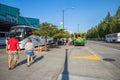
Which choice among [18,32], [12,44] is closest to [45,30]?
[18,32]

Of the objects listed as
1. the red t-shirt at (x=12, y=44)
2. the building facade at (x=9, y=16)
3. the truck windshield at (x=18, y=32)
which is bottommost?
the red t-shirt at (x=12, y=44)

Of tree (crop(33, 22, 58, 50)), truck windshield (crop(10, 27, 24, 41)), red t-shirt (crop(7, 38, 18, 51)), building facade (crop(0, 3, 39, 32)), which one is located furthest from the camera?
building facade (crop(0, 3, 39, 32))

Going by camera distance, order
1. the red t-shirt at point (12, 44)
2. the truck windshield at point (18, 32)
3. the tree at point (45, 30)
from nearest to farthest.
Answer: the red t-shirt at point (12, 44) → the truck windshield at point (18, 32) → the tree at point (45, 30)

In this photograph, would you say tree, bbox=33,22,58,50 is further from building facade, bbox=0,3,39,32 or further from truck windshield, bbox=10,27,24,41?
building facade, bbox=0,3,39,32

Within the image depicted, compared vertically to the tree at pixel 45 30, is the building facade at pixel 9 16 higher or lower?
higher

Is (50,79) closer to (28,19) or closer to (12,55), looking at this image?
(12,55)

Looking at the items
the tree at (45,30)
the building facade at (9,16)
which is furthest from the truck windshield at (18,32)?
the building facade at (9,16)

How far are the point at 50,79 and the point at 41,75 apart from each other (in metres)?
0.78

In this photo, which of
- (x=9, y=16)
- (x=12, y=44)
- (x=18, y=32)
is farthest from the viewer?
(x=9, y=16)

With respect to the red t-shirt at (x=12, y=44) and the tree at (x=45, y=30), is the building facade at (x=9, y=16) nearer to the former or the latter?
the tree at (x=45, y=30)

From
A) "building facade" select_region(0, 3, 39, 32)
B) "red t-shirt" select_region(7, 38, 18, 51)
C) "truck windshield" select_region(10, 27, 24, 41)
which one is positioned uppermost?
"building facade" select_region(0, 3, 39, 32)

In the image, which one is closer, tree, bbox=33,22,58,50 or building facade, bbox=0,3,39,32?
tree, bbox=33,22,58,50

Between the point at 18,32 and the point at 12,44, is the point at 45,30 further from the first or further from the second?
the point at 12,44

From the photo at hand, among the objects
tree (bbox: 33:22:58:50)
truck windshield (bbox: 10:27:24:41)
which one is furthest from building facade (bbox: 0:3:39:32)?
tree (bbox: 33:22:58:50)
